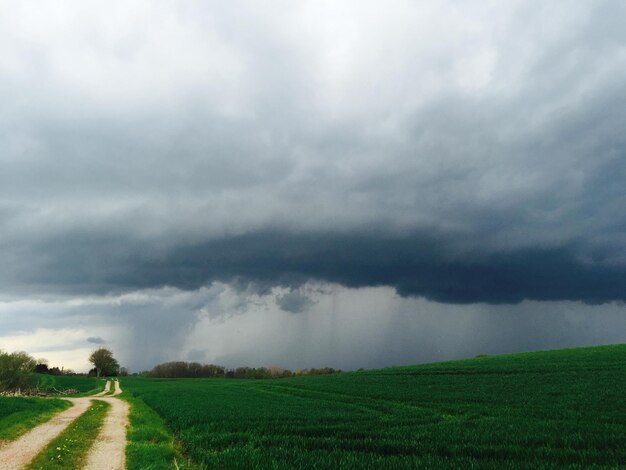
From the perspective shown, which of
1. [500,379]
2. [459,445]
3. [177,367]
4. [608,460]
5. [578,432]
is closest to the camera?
[608,460]

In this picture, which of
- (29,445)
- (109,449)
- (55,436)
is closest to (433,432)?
(109,449)

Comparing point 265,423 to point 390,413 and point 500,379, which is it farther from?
point 500,379

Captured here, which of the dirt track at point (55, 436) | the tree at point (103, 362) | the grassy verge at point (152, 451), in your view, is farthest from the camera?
the tree at point (103, 362)

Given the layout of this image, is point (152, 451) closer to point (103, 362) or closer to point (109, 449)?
point (109, 449)

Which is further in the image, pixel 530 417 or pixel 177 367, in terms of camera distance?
pixel 177 367

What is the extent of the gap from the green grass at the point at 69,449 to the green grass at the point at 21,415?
2300mm

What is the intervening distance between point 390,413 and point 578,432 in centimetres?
1246

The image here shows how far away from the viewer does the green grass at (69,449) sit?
602 inches

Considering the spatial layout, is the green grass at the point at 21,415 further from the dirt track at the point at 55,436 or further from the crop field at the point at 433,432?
the crop field at the point at 433,432

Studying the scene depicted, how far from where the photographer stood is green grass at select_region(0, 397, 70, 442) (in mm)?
22359

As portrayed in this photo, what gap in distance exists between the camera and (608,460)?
515 inches

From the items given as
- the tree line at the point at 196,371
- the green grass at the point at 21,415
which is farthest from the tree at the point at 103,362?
the green grass at the point at 21,415

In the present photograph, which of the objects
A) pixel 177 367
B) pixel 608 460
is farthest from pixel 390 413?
pixel 177 367

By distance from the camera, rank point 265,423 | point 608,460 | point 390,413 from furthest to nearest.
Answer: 1. point 390,413
2. point 265,423
3. point 608,460
